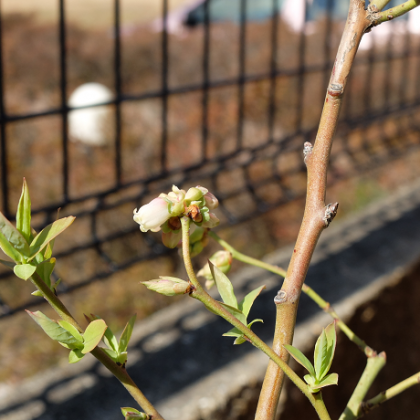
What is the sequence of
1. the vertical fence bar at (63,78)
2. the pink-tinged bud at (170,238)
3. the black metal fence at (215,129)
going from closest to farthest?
the pink-tinged bud at (170,238), the vertical fence bar at (63,78), the black metal fence at (215,129)

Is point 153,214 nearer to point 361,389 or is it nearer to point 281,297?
point 281,297

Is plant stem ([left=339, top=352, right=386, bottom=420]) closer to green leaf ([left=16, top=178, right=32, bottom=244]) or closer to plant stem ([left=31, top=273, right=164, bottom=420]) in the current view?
plant stem ([left=31, top=273, right=164, bottom=420])

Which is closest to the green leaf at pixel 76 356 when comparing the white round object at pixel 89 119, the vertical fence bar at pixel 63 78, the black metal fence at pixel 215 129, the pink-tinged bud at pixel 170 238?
the pink-tinged bud at pixel 170 238

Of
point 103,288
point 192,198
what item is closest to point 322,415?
point 192,198

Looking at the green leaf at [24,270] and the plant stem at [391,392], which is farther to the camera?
the plant stem at [391,392]

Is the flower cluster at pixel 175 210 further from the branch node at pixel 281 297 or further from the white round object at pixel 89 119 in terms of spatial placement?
the white round object at pixel 89 119

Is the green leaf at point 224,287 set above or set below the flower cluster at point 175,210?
below
